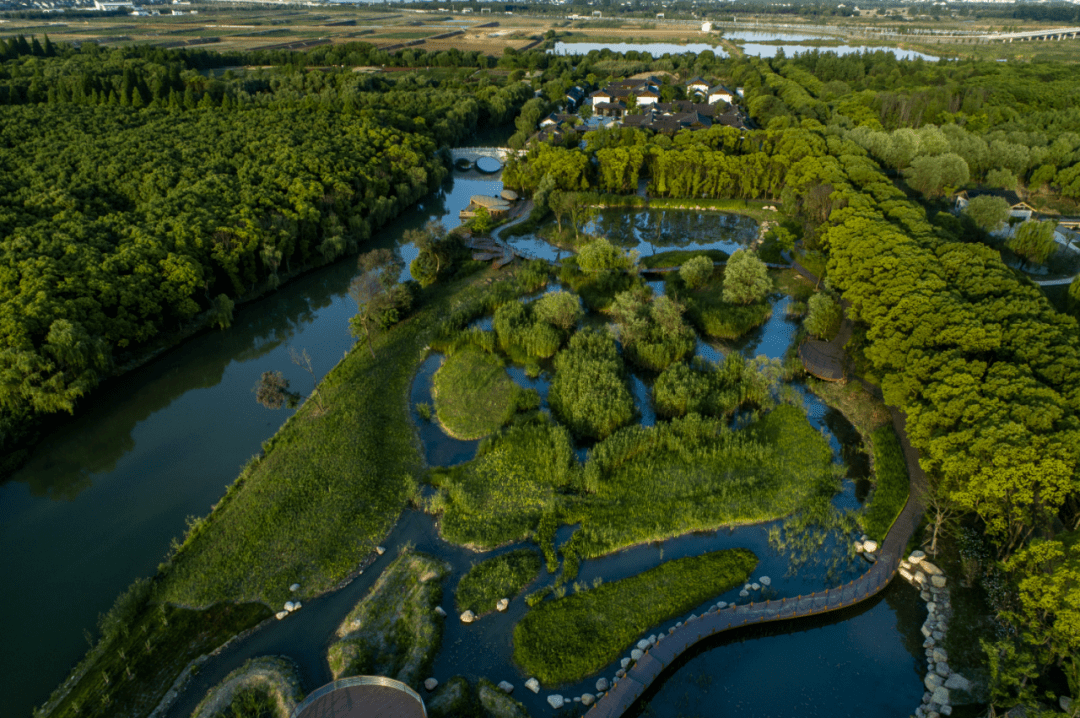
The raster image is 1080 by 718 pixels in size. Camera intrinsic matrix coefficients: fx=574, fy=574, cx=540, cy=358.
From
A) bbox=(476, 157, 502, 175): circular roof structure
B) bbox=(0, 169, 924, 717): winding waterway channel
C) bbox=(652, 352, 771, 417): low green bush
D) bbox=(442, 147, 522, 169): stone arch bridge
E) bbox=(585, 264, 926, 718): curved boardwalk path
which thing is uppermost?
bbox=(442, 147, 522, 169): stone arch bridge

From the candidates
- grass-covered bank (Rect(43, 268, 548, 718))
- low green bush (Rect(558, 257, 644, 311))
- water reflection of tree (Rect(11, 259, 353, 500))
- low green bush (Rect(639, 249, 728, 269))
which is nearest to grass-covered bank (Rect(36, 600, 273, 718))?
grass-covered bank (Rect(43, 268, 548, 718))

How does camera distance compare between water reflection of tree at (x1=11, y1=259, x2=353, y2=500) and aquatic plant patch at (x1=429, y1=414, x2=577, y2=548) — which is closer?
aquatic plant patch at (x1=429, y1=414, x2=577, y2=548)

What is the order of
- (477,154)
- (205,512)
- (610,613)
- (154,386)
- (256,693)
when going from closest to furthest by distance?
(256,693) → (610,613) → (205,512) → (154,386) → (477,154)

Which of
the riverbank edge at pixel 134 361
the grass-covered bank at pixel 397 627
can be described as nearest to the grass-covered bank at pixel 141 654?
the grass-covered bank at pixel 397 627

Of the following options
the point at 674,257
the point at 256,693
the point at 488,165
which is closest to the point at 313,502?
the point at 256,693

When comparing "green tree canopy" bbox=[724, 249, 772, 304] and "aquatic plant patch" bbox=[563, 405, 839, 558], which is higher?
"green tree canopy" bbox=[724, 249, 772, 304]

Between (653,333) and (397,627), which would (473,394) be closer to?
(653,333)

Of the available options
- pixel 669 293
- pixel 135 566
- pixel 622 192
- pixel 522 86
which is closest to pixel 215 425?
pixel 135 566

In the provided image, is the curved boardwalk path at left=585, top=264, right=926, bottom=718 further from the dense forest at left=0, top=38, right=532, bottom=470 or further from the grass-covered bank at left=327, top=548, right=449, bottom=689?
the dense forest at left=0, top=38, right=532, bottom=470
